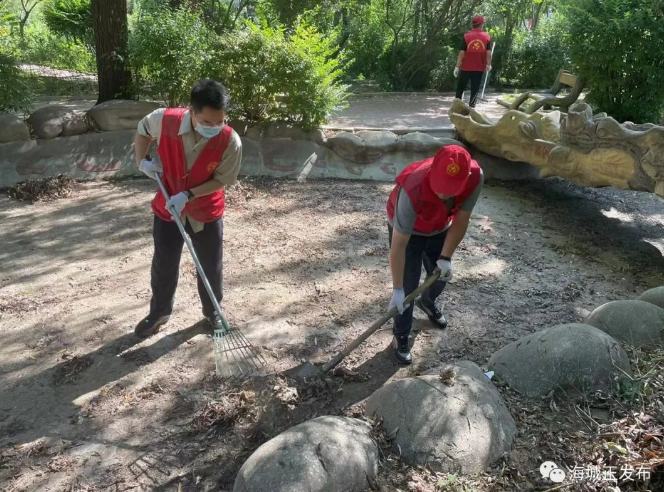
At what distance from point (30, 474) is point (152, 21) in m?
5.42

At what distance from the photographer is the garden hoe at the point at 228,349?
10.4 ft

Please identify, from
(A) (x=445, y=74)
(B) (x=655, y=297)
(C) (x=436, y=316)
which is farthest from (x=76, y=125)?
(A) (x=445, y=74)

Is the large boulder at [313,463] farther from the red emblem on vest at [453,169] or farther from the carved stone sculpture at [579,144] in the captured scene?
the carved stone sculpture at [579,144]

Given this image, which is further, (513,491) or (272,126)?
(272,126)

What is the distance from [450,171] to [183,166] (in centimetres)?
143

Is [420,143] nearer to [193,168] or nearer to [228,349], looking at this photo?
[193,168]

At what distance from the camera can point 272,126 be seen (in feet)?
23.6

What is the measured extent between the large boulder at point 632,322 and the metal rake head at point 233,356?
6.52 ft

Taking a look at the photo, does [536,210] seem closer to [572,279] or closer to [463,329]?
[572,279]

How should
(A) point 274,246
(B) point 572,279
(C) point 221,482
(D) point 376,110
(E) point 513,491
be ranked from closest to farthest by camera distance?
(E) point 513,491
(C) point 221,482
(B) point 572,279
(A) point 274,246
(D) point 376,110

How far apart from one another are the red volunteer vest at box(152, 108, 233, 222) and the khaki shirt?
20 mm

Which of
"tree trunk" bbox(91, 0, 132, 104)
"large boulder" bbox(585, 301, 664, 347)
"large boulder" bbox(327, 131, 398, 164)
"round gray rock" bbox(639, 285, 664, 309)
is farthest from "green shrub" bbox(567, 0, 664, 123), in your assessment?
"tree trunk" bbox(91, 0, 132, 104)

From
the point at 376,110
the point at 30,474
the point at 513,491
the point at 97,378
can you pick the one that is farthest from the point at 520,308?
the point at 376,110

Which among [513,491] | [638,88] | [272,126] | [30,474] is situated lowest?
[30,474]
